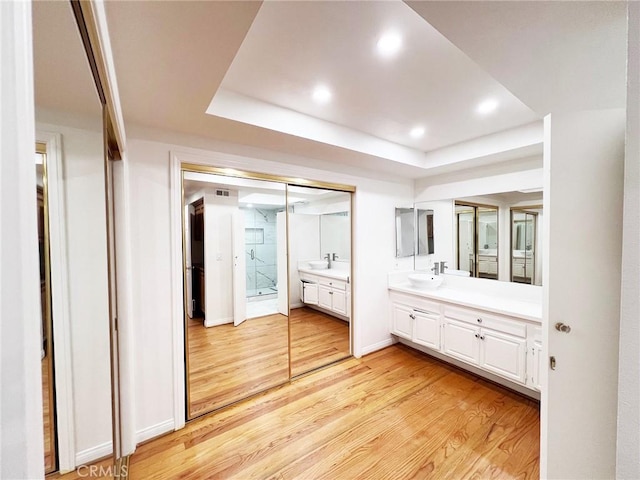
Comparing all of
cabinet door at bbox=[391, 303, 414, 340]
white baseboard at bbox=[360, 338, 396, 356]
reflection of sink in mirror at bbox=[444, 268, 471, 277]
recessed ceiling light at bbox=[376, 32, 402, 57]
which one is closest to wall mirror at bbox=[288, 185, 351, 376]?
white baseboard at bbox=[360, 338, 396, 356]

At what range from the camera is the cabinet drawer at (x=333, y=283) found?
3.72m

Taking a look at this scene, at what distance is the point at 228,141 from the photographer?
223 cm

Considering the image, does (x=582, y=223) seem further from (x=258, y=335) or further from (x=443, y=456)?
(x=258, y=335)

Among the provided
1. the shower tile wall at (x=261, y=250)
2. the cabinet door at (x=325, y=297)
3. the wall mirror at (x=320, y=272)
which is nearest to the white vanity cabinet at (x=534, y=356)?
the wall mirror at (x=320, y=272)

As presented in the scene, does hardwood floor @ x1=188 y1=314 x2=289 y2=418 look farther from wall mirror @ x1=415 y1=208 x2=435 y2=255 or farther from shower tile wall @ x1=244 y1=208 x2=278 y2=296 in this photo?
wall mirror @ x1=415 y1=208 x2=435 y2=255

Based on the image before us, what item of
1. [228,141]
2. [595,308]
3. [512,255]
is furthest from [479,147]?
[228,141]

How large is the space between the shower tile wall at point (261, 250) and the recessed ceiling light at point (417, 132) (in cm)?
166

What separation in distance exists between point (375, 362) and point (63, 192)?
10.3 ft

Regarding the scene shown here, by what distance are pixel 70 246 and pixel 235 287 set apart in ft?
7.89

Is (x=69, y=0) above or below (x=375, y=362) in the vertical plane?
above

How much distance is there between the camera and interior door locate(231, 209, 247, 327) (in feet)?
10.1

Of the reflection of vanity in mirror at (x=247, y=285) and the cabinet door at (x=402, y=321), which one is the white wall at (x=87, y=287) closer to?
the reflection of vanity in mirror at (x=247, y=285)

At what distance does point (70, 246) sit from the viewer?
0.85m

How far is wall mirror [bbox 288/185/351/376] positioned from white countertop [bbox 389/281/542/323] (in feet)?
2.86
